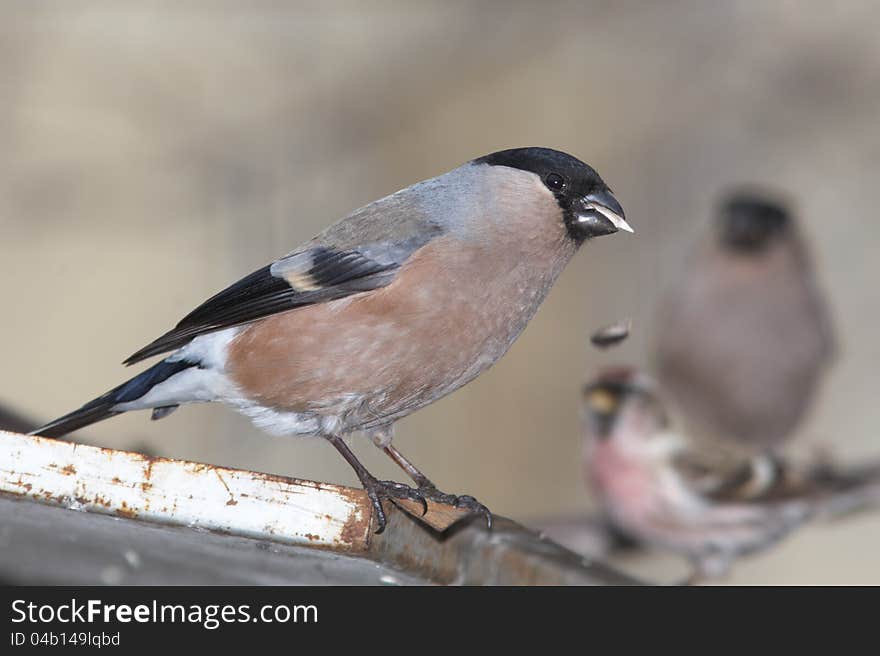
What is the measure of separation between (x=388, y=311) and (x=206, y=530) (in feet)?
2.58

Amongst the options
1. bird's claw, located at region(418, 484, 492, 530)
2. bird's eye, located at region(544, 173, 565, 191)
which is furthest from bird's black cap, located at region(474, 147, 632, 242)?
bird's claw, located at region(418, 484, 492, 530)

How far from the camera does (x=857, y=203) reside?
6520 millimetres

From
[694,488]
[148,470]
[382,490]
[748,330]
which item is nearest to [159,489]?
[148,470]

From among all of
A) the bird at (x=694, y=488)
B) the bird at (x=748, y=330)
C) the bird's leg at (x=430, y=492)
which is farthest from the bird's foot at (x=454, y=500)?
the bird at (x=748, y=330)

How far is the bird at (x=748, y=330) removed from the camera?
253 inches

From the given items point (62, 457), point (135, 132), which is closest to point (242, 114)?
point (135, 132)

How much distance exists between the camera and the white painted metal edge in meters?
2.11

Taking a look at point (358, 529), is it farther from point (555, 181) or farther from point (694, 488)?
point (694, 488)

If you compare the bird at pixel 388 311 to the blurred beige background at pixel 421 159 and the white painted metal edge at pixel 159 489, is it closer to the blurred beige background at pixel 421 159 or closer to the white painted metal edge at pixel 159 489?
the white painted metal edge at pixel 159 489

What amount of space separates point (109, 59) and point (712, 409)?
368 centimetres

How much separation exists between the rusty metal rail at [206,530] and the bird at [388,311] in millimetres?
409

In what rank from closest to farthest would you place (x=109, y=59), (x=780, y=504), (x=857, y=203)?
(x=780, y=504) < (x=109, y=59) < (x=857, y=203)
